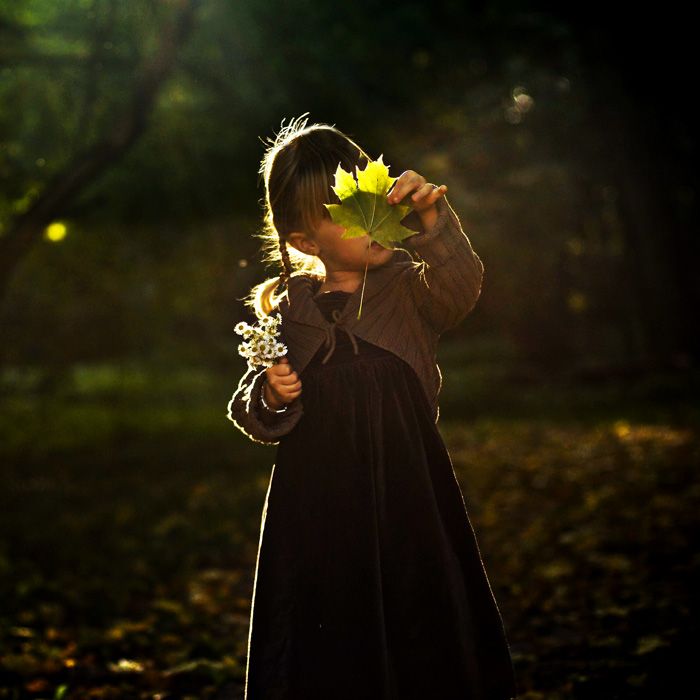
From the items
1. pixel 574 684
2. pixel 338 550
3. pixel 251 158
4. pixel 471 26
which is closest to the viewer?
pixel 338 550

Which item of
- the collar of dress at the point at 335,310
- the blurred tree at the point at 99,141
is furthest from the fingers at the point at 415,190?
the blurred tree at the point at 99,141

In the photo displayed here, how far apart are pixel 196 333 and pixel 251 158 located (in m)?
21.2

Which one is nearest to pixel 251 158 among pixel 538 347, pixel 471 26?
pixel 471 26

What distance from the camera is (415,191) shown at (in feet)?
8.97

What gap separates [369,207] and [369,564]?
1040 mm

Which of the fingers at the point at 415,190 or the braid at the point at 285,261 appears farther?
the braid at the point at 285,261

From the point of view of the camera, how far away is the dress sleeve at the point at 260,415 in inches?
115

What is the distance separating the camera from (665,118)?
17.4 m

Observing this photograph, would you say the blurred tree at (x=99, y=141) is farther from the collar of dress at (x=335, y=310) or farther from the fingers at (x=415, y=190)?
the fingers at (x=415, y=190)

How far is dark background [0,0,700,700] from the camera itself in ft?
18.1

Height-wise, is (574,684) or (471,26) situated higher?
(471,26)

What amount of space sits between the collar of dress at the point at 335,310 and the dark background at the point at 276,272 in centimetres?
80

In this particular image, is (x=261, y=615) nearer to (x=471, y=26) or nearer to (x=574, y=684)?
(x=574, y=684)

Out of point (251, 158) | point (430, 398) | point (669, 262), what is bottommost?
point (430, 398)
